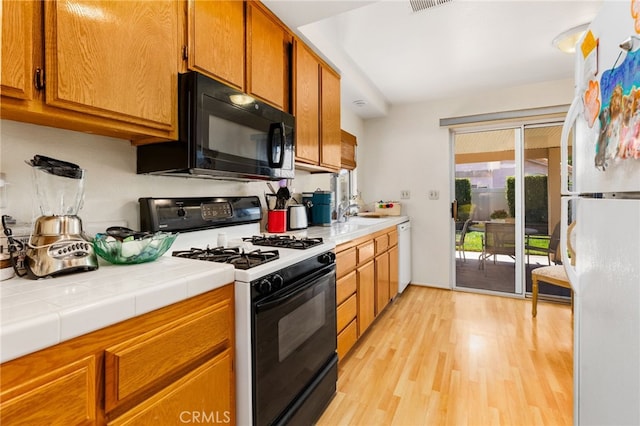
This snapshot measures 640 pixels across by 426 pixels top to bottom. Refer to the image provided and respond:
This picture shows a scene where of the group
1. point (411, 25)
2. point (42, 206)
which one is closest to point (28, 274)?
point (42, 206)

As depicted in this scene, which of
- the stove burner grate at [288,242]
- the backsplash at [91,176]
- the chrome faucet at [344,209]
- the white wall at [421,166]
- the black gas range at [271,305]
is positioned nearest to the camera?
the backsplash at [91,176]

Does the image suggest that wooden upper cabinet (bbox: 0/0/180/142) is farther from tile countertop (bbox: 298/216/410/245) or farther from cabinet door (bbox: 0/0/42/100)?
tile countertop (bbox: 298/216/410/245)

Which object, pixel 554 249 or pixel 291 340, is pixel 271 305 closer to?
pixel 291 340

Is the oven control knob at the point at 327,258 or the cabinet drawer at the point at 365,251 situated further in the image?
the cabinet drawer at the point at 365,251

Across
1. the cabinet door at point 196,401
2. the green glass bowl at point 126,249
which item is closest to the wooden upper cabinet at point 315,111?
the green glass bowl at point 126,249

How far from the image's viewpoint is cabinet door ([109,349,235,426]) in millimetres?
814

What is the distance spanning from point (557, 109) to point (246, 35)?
3.19 m

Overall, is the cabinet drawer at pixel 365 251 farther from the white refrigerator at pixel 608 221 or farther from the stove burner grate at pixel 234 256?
the white refrigerator at pixel 608 221

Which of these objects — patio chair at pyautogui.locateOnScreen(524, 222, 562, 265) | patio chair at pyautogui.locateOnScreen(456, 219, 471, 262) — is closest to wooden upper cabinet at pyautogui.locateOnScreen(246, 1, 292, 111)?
patio chair at pyautogui.locateOnScreen(456, 219, 471, 262)

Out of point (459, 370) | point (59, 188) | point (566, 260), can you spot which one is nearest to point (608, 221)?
point (566, 260)

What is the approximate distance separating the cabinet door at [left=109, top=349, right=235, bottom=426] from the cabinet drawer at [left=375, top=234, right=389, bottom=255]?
179 centimetres

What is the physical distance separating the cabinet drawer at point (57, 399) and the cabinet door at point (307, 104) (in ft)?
5.32

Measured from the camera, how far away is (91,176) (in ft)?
4.00

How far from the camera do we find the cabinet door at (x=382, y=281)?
2.68 metres
